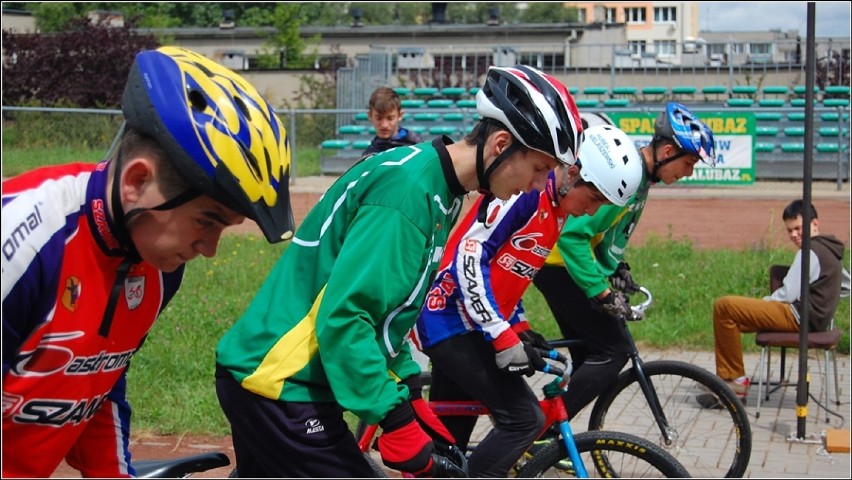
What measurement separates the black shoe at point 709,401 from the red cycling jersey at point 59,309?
438 cm

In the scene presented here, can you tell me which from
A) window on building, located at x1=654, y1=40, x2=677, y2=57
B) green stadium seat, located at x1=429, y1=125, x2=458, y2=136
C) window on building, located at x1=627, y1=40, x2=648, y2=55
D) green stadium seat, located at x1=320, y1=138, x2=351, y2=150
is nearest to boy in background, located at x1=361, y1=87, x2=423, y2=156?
green stadium seat, located at x1=429, y1=125, x2=458, y2=136

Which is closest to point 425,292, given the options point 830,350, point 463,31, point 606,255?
point 606,255

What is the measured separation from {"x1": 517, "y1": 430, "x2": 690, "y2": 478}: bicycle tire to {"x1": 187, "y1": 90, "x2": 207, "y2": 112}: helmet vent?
330cm

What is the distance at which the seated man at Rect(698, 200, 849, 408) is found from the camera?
8250mm

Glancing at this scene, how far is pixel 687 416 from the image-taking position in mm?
6777

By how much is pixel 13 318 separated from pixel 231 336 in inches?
50.2

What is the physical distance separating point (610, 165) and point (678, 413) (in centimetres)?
195

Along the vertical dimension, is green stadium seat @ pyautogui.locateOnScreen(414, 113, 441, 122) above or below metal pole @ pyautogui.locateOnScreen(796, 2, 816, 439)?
below

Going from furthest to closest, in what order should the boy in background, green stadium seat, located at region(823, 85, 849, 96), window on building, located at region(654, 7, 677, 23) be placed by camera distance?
window on building, located at region(654, 7, 677, 23) < green stadium seat, located at region(823, 85, 849, 96) < the boy in background

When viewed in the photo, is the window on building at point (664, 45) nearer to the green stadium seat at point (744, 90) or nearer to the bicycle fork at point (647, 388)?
the green stadium seat at point (744, 90)

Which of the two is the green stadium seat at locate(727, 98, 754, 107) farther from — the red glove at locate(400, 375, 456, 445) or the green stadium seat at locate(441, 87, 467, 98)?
the red glove at locate(400, 375, 456, 445)

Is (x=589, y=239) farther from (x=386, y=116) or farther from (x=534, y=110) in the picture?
(x=386, y=116)

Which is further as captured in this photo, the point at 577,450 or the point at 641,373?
the point at 641,373

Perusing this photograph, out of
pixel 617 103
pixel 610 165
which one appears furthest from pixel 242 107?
pixel 617 103
